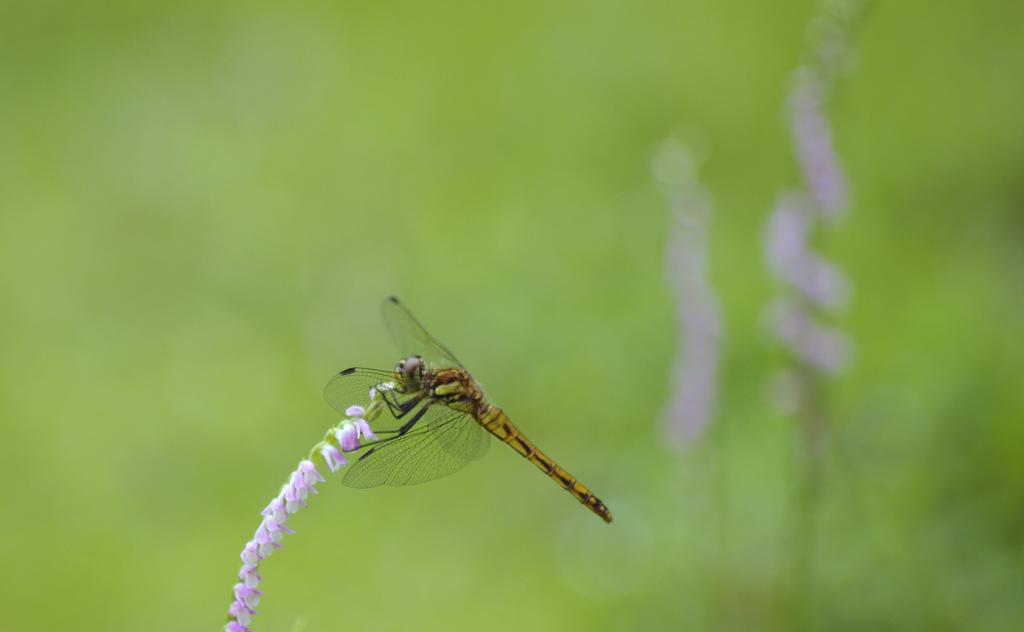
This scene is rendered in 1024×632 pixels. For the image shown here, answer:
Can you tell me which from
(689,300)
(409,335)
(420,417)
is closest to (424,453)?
(420,417)

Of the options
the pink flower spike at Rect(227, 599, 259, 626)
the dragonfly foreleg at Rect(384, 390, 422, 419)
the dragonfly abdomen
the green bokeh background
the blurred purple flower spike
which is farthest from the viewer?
the green bokeh background

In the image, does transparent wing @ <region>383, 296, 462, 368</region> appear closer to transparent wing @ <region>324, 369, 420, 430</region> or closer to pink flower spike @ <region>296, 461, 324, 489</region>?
transparent wing @ <region>324, 369, 420, 430</region>

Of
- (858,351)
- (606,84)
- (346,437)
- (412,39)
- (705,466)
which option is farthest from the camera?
(412,39)

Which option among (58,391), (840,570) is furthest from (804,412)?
(58,391)

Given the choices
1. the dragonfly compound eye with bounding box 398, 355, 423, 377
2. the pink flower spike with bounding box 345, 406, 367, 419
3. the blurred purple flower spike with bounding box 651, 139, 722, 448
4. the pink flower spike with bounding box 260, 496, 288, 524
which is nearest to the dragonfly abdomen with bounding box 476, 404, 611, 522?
the dragonfly compound eye with bounding box 398, 355, 423, 377

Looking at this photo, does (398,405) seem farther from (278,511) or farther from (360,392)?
(278,511)

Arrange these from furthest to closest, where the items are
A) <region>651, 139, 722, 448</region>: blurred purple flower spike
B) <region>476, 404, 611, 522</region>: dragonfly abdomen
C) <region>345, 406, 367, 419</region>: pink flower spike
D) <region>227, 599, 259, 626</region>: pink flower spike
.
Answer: <region>651, 139, 722, 448</region>: blurred purple flower spike → <region>476, 404, 611, 522</region>: dragonfly abdomen → <region>345, 406, 367, 419</region>: pink flower spike → <region>227, 599, 259, 626</region>: pink flower spike

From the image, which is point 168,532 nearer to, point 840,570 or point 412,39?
point 840,570
